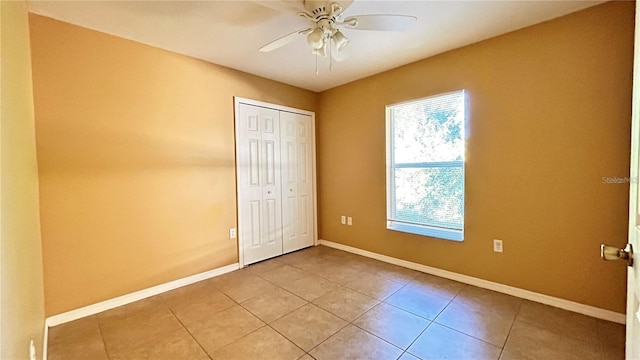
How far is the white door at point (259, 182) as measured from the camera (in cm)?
313

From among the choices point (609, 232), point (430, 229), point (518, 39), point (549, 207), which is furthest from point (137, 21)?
point (609, 232)

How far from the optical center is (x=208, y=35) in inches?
90.0

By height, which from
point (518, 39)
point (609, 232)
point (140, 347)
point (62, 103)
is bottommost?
point (140, 347)

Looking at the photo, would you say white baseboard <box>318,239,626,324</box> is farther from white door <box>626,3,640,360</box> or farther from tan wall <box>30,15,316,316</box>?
tan wall <box>30,15,316,316</box>

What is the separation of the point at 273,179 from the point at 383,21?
2296 millimetres

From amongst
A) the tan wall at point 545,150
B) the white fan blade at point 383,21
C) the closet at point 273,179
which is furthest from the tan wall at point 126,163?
the tan wall at point 545,150

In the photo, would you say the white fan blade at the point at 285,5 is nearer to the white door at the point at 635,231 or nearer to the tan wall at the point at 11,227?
the tan wall at the point at 11,227

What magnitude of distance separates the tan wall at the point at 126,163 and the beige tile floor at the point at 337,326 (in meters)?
0.37

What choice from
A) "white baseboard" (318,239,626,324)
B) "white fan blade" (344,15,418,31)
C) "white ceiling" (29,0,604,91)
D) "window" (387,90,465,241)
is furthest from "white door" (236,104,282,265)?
"white fan blade" (344,15,418,31)

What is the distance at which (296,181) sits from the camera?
3746 millimetres

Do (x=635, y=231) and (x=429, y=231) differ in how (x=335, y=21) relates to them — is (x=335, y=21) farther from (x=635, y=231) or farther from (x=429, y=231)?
(x=429, y=231)

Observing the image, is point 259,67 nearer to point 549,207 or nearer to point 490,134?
point 490,134

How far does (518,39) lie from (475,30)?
38cm

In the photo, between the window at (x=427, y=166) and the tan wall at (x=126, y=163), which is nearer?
the tan wall at (x=126, y=163)
